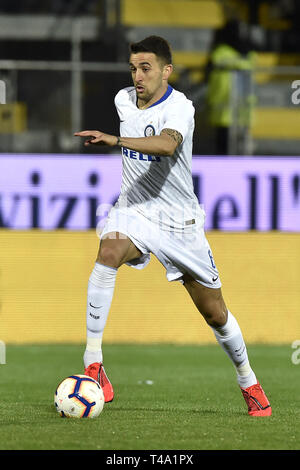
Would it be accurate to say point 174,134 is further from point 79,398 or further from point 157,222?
point 79,398

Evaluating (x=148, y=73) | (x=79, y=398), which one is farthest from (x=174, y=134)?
(x=79, y=398)

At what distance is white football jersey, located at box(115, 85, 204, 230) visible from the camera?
6453mm

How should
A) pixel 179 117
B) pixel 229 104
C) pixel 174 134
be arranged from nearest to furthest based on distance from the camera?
1. pixel 174 134
2. pixel 179 117
3. pixel 229 104

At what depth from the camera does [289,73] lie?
14281 mm

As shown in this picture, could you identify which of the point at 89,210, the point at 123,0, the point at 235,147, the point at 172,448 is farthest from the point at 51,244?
the point at 172,448

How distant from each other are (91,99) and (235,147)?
214 cm

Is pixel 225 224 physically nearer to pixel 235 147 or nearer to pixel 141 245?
pixel 235 147

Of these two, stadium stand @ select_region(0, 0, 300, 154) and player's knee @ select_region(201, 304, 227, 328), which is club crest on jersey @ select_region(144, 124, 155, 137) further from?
stadium stand @ select_region(0, 0, 300, 154)

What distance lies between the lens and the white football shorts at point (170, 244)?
249 inches

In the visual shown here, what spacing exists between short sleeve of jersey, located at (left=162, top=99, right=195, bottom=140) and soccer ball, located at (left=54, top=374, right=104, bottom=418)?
1650 mm

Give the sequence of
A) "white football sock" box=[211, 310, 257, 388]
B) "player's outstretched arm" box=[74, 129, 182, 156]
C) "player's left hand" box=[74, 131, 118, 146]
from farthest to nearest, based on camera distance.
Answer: "white football sock" box=[211, 310, 257, 388], "player's outstretched arm" box=[74, 129, 182, 156], "player's left hand" box=[74, 131, 118, 146]

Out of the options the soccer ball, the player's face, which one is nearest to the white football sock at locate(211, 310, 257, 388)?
the soccer ball

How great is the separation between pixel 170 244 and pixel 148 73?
1.10 m

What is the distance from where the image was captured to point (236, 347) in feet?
21.4
